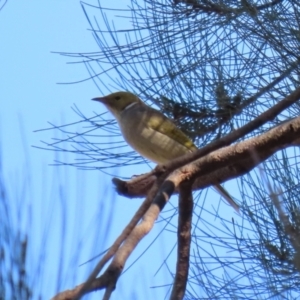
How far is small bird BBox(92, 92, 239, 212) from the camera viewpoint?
10.3ft

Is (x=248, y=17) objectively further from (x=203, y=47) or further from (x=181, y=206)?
(x=181, y=206)

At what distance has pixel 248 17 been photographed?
298 centimetres

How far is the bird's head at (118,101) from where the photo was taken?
11.3ft

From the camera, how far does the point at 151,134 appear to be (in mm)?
3307

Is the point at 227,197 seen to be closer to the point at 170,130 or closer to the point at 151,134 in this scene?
the point at 170,130

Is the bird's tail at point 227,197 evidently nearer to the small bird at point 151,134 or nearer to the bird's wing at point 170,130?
the small bird at point 151,134

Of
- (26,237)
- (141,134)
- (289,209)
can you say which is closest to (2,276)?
(26,237)

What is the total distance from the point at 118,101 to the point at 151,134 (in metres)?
0.34

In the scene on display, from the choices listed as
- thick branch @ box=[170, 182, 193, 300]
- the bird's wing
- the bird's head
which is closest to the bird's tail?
the bird's wing

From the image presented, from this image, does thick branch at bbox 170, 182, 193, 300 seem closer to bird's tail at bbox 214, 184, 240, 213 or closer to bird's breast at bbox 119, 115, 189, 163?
bird's tail at bbox 214, 184, 240, 213

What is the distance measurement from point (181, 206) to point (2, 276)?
2.69 ft

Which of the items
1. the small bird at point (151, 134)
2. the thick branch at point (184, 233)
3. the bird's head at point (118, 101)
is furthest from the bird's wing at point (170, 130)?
the thick branch at point (184, 233)

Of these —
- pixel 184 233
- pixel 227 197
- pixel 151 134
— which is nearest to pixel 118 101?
pixel 151 134

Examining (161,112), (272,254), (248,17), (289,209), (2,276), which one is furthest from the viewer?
(161,112)
